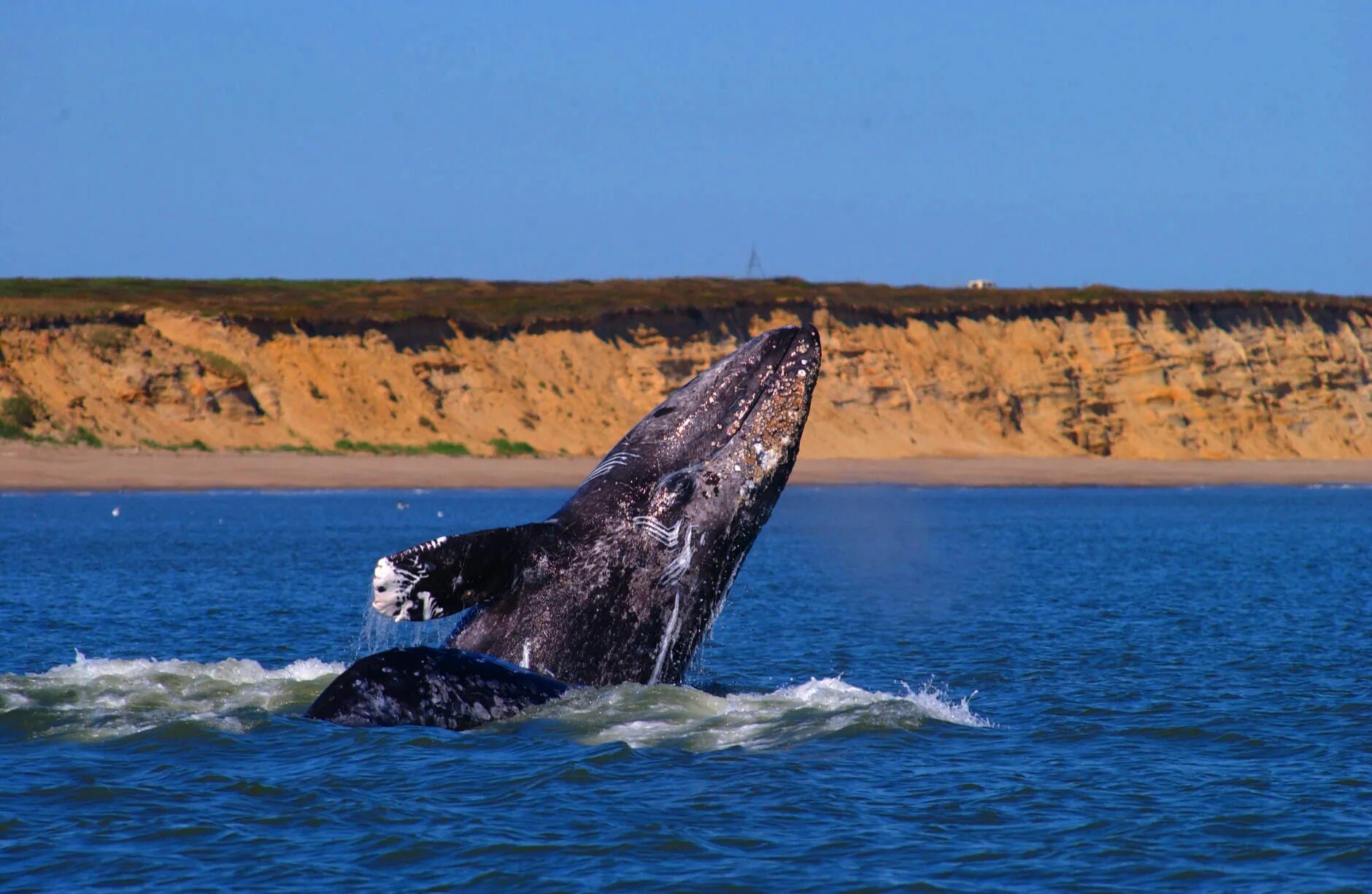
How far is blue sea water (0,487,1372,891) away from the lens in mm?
7609

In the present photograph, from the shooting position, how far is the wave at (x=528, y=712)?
9562 millimetres

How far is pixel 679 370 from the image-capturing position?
2418 inches

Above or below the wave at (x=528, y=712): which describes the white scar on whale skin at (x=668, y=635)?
above

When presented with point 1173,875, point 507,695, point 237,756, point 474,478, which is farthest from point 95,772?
point 474,478

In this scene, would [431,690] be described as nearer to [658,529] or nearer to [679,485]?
[658,529]

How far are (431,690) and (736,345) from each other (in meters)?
51.9

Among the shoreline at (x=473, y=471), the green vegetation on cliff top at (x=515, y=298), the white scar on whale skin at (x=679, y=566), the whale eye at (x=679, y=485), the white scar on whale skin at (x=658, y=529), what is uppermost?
the green vegetation on cliff top at (x=515, y=298)

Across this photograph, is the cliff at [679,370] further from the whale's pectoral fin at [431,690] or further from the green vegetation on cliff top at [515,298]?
the whale's pectoral fin at [431,690]

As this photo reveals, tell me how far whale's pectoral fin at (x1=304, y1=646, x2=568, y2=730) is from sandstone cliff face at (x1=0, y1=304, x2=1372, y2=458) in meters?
42.2

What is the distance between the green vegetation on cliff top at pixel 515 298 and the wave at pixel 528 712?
44680mm

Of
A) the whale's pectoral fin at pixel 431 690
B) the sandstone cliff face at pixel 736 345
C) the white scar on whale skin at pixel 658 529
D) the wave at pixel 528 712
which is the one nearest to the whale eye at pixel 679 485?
the white scar on whale skin at pixel 658 529

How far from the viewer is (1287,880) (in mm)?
7477

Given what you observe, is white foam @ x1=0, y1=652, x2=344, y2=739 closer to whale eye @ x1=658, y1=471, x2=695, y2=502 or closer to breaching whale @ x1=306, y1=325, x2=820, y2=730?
breaching whale @ x1=306, y1=325, x2=820, y2=730

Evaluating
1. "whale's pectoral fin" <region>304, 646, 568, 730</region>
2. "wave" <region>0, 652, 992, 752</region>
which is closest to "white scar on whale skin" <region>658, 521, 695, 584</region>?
"wave" <region>0, 652, 992, 752</region>
